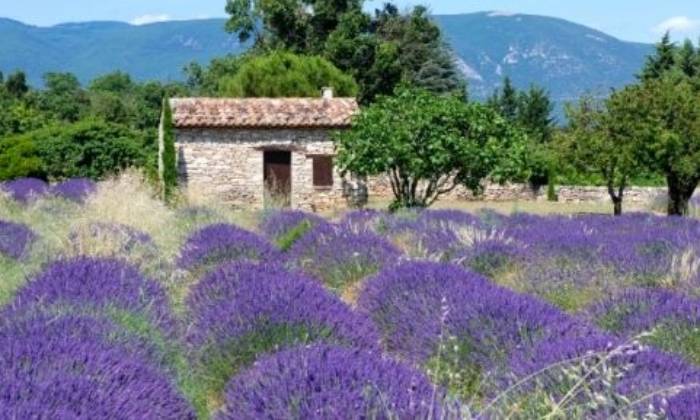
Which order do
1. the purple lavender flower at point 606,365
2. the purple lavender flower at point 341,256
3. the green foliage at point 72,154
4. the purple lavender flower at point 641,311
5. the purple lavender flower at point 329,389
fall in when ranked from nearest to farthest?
the purple lavender flower at point 329,389 → the purple lavender flower at point 606,365 → the purple lavender flower at point 641,311 → the purple lavender flower at point 341,256 → the green foliage at point 72,154

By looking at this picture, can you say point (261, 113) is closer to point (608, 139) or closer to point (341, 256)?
point (608, 139)

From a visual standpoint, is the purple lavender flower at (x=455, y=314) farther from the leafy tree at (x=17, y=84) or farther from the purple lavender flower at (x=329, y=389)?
the leafy tree at (x=17, y=84)

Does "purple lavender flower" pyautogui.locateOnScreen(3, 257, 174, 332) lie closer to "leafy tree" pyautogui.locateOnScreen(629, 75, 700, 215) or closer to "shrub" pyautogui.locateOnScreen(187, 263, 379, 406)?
"shrub" pyautogui.locateOnScreen(187, 263, 379, 406)

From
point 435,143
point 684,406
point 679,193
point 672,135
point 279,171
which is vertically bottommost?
point 679,193

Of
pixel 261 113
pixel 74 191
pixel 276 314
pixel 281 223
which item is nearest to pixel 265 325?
pixel 276 314

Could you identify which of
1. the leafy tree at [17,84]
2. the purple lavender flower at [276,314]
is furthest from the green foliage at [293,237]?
the leafy tree at [17,84]

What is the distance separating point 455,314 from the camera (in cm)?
509

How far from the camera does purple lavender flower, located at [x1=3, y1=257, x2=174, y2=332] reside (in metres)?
5.19

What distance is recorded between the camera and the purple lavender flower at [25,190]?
16.0 m

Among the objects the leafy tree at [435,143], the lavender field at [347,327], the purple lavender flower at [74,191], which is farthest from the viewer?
the leafy tree at [435,143]

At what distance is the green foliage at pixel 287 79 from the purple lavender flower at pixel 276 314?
27.9 m

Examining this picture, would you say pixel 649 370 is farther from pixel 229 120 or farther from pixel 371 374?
pixel 229 120

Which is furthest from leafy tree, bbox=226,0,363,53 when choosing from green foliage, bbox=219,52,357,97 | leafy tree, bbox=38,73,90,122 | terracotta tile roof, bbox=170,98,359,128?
terracotta tile roof, bbox=170,98,359,128

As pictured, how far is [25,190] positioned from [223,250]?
1023 centimetres
